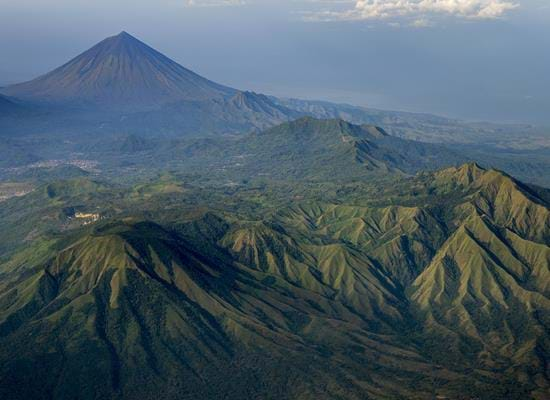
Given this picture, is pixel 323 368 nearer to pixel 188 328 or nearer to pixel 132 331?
pixel 188 328

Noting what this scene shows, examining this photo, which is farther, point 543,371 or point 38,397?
point 543,371

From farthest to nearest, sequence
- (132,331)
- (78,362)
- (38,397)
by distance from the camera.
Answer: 1. (132,331)
2. (78,362)
3. (38,397)

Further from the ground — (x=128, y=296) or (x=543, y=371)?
(x=128, y=296)

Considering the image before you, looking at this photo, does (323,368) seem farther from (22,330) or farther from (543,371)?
(22,330)

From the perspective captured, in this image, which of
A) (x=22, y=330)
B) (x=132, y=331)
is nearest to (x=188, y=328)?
(x=132, y=331)

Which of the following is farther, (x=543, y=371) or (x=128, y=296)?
(x=128, y=296)

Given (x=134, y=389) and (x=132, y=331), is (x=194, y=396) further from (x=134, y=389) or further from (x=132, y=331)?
(x=132, y=331)

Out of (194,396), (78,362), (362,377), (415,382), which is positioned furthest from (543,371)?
(78,362)

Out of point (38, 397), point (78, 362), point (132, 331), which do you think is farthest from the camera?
point (132, 331)
